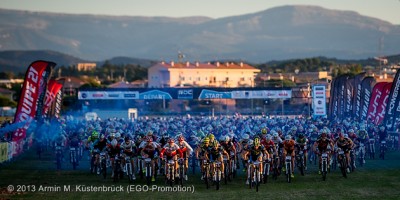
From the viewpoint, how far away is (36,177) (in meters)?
35.2

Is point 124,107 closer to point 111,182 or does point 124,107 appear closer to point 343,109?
point 343,109

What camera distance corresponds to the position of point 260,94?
8325 centimetres

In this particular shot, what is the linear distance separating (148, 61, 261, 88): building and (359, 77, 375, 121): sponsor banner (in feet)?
351

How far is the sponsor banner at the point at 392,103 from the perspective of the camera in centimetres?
4862

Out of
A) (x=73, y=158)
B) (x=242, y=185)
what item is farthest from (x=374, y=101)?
(x=242, y=185)

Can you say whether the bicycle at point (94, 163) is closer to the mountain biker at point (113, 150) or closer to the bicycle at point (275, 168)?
the mountain biker at point (113, 150)

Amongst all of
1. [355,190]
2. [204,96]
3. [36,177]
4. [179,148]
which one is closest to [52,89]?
[204,96]

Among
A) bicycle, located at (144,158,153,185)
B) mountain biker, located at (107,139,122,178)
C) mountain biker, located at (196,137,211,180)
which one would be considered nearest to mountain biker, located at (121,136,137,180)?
mountain biker, located at (107,139,122,178)

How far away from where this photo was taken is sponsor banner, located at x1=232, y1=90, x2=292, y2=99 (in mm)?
82250

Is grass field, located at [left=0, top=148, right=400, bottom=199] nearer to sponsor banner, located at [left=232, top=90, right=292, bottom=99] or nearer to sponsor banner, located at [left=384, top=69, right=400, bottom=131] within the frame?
sponsor banner, located at [left=384, top=69, right=400, bottom=131]

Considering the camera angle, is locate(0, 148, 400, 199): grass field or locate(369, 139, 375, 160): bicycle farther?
locate(369, 139, 375, 160): bicycle

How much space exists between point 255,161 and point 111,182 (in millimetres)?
6731

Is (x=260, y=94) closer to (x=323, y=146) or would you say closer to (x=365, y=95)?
(x=365, y=95)

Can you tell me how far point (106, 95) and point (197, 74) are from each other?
314ft
